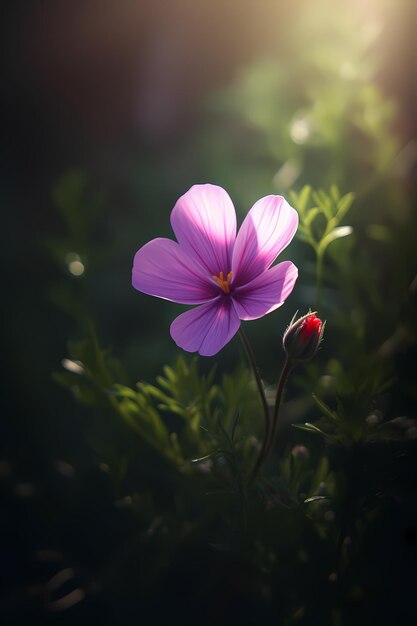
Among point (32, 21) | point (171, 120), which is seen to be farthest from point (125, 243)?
point (32, 21)

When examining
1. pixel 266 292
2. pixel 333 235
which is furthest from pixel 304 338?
pixel 333 235

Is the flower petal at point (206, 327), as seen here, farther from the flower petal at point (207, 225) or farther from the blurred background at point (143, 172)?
the blurred background at point (143, 172)

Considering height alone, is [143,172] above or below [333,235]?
above

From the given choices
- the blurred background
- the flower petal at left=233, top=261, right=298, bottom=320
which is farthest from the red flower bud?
the blurred background

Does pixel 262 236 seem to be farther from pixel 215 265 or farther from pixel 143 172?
pixel 143 172

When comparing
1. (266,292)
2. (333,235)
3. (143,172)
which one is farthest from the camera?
(143,172)

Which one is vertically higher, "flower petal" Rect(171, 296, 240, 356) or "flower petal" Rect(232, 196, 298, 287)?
"flower petal" Rect(232, 196, 298, 287)

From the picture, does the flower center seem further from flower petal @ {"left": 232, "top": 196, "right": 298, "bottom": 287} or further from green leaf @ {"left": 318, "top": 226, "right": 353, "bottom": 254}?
green leaf @ {"left": 318, "top": 226, "right": 353, "bottom": 254}

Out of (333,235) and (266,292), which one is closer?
(266,292)
